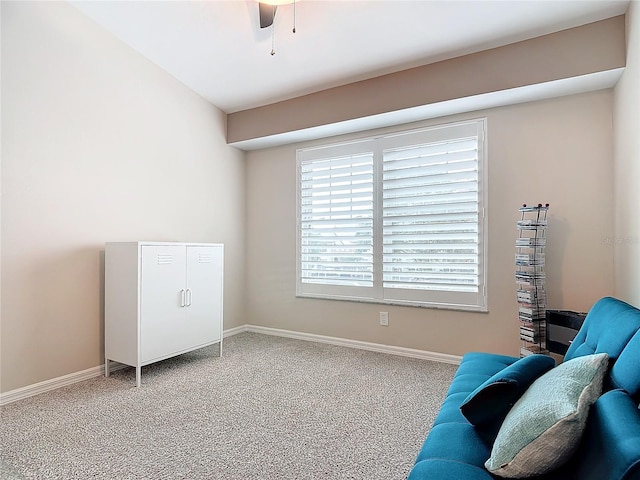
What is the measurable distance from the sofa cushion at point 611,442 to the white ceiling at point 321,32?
255cm

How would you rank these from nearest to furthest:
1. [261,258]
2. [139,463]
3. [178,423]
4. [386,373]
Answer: [139,463] < [178,423] < [386,373] < [261,258]

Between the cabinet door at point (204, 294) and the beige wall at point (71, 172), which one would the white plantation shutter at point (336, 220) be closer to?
the cabinet door at point (204, 294)

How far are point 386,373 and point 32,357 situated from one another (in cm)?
274

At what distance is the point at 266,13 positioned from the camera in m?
2.52

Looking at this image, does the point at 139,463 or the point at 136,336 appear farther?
the point at 136,336

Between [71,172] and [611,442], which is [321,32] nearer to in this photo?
[71,172]

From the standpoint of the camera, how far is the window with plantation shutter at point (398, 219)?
324cm

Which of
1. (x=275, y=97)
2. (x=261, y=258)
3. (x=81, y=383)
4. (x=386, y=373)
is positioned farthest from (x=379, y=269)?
(x=81, y=383)

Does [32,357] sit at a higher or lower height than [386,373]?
higher

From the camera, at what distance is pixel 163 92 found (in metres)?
3.56

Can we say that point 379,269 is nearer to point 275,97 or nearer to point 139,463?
point 275,97

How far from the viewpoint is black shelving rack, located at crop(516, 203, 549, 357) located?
8.73ft

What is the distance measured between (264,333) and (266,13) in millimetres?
3398

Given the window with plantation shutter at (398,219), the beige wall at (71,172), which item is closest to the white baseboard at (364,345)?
the window with plantation shutter at (398,219)
